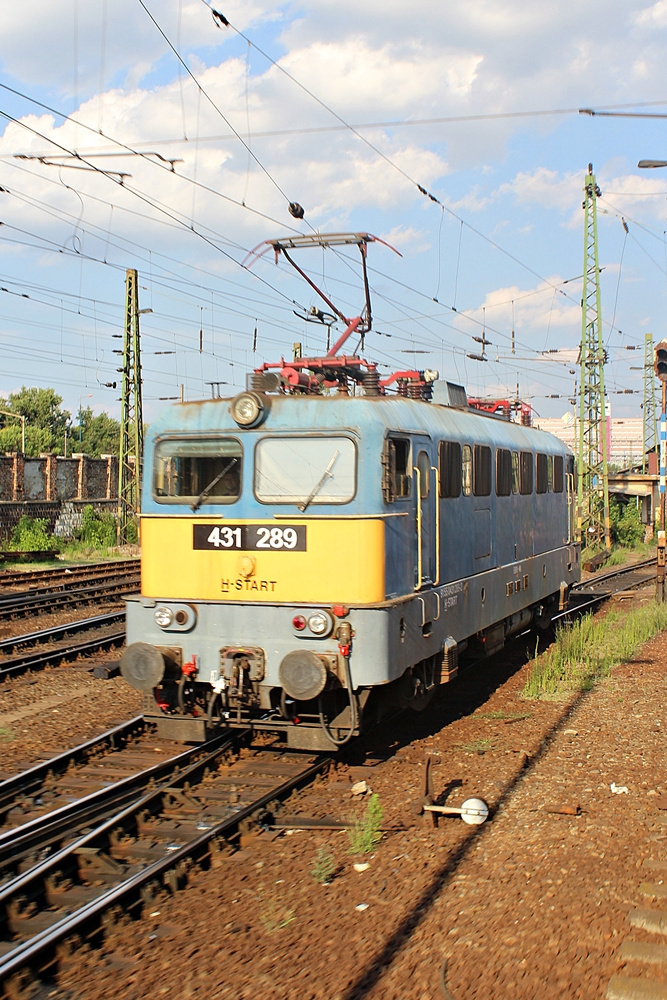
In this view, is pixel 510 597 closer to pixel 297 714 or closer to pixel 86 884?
pixel 297 714

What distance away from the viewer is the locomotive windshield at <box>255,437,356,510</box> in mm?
8094

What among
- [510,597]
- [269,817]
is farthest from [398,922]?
[510,597]

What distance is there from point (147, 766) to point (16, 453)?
29.2m

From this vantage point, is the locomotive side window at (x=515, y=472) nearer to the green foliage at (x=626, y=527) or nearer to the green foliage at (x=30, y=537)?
the green foliage at (x=30, y=537)

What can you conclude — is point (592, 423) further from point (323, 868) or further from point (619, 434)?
point (619, 434)

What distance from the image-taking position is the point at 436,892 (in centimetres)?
582

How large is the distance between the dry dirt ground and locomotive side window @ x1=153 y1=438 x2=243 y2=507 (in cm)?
253

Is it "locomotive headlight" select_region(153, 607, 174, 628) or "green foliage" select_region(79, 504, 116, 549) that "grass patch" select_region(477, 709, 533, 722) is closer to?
"locomotive headlight" select_region(153, 607, 174, 628)

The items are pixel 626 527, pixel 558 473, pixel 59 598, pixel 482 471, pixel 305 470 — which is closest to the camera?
pixel 305 470

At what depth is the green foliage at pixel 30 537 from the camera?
104ft

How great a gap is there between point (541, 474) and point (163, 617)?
767cm

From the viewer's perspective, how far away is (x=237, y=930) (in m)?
5.39

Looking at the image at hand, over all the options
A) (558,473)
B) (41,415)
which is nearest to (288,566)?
(558,473)

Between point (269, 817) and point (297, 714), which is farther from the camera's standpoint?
point (297, 714)
